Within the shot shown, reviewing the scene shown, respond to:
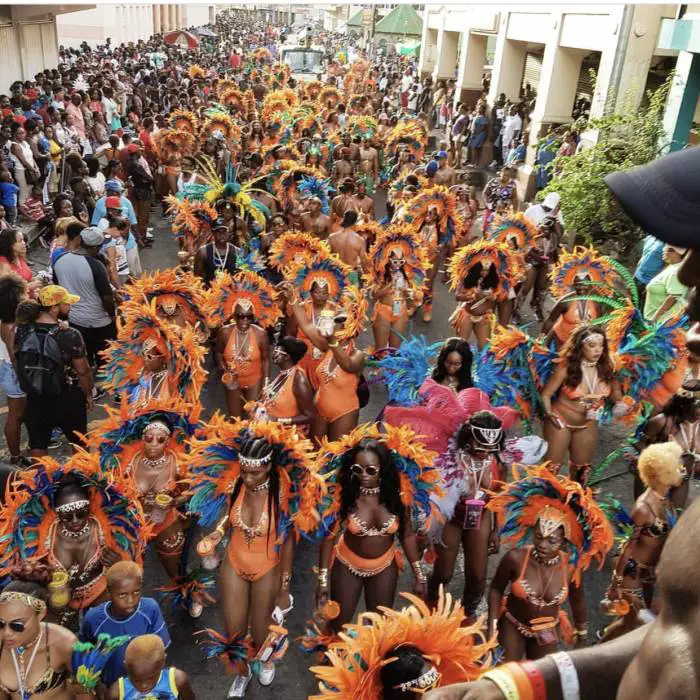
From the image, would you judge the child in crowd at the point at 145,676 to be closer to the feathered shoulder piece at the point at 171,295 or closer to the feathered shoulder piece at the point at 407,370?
the feathered shoulder piece at the point at 407,370

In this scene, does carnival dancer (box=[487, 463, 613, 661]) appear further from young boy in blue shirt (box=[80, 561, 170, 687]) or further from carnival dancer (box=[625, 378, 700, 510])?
young boy in blue shirt (box=[80, 561, 170, 687])

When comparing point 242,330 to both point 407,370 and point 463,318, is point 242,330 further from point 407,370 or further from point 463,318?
point 463,318

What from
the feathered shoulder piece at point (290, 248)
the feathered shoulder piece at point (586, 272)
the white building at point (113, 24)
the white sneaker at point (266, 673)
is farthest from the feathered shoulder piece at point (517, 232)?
the white building at point (113, 24)

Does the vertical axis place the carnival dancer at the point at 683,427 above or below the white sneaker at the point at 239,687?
above

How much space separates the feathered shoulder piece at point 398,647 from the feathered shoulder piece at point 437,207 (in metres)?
7.53

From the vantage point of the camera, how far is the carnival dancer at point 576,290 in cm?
708

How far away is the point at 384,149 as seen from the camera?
16.3 metres

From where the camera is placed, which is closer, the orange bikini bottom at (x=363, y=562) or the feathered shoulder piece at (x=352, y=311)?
the orange bikini bottom at (x=363, y=562)

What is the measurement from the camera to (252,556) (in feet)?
13.6

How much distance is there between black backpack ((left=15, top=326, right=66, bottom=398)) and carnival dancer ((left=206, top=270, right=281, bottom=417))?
4.63 feet

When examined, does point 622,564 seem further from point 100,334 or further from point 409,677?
point 100,334

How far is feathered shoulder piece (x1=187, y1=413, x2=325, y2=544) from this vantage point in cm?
410

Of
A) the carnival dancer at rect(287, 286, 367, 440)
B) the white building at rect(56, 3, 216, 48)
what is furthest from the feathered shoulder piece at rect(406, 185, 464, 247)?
the white building at rect(56, 3, 216, 48)

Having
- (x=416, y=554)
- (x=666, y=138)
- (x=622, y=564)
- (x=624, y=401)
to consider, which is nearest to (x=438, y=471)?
(x=416, y=554)
